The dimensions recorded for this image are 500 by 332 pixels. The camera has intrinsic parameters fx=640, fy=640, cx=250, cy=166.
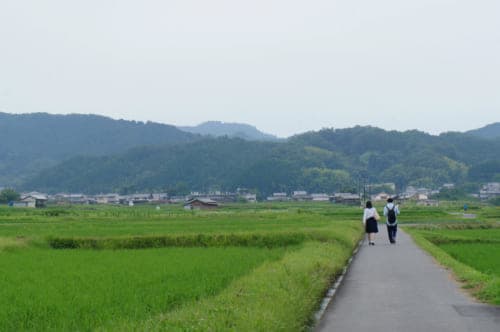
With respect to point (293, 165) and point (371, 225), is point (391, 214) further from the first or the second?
point (293, 165)

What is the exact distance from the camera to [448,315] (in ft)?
28.5

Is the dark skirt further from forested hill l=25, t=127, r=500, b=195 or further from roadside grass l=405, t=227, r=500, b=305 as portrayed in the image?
forested hill l=25, t=127, r=500, b=195

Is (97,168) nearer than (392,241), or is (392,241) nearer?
(392,241)

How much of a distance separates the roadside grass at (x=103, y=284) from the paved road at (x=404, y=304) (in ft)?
7.74

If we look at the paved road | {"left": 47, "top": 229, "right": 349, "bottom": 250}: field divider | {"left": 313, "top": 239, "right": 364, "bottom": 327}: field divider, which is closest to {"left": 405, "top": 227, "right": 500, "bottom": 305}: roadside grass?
the paved road

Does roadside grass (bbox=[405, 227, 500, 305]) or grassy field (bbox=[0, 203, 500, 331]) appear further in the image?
roadside grass (bbox=[405, 227, 500, 305])

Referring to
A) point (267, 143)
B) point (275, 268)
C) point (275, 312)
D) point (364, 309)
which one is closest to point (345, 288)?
point (275, 268)

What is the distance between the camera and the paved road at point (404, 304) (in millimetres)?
8039

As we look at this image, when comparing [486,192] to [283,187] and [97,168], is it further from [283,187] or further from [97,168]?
[97,168]

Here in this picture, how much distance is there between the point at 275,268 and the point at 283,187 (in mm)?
129959

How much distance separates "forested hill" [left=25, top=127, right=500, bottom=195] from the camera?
486ft

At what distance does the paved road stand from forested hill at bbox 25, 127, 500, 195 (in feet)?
406

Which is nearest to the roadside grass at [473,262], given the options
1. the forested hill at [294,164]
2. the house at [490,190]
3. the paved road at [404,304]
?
the paved road at [404,304]

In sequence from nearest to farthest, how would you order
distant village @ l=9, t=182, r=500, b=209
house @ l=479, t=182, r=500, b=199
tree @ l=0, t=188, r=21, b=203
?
tree @ l=0, t=188, r=21, b=203, distant village @ l=9, t=182, r=500, b=209, house @ l=479, t=182, r=500, b=199
